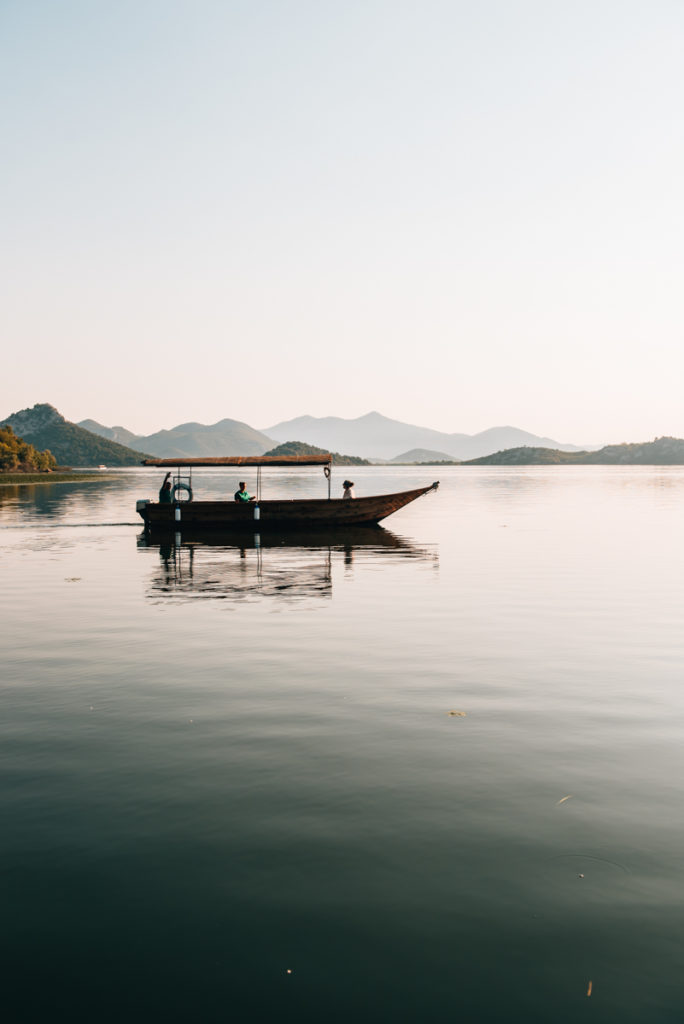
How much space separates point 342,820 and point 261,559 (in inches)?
1017

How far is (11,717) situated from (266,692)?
4.11 metres

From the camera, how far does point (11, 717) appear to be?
39.3 feet

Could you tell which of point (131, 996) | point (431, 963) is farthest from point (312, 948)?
point (131, 996)

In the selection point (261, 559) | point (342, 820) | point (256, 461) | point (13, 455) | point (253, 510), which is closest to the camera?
point (342, 820)

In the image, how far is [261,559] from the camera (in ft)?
111

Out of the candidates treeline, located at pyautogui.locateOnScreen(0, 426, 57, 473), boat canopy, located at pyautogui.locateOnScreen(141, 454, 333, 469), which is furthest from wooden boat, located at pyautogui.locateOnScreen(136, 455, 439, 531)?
treeline, located at pyautogui.locateOnScreen(0, 426, 57, 473)

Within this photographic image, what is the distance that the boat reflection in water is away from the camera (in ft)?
83.9

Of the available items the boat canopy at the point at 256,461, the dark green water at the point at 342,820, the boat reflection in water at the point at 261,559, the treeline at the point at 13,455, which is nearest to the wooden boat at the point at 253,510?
the boat canopy at the point at 256,461

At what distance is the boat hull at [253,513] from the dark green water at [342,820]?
23.2 m

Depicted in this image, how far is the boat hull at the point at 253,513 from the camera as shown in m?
43.5

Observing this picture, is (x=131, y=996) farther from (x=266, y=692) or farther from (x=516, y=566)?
(x=516, y=566)

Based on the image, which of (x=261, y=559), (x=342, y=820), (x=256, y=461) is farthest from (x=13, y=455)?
(x=342, y=820)

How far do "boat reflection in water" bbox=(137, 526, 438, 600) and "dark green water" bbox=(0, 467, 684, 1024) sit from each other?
5210 millimetres

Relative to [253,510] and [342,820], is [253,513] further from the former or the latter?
[342,820]
